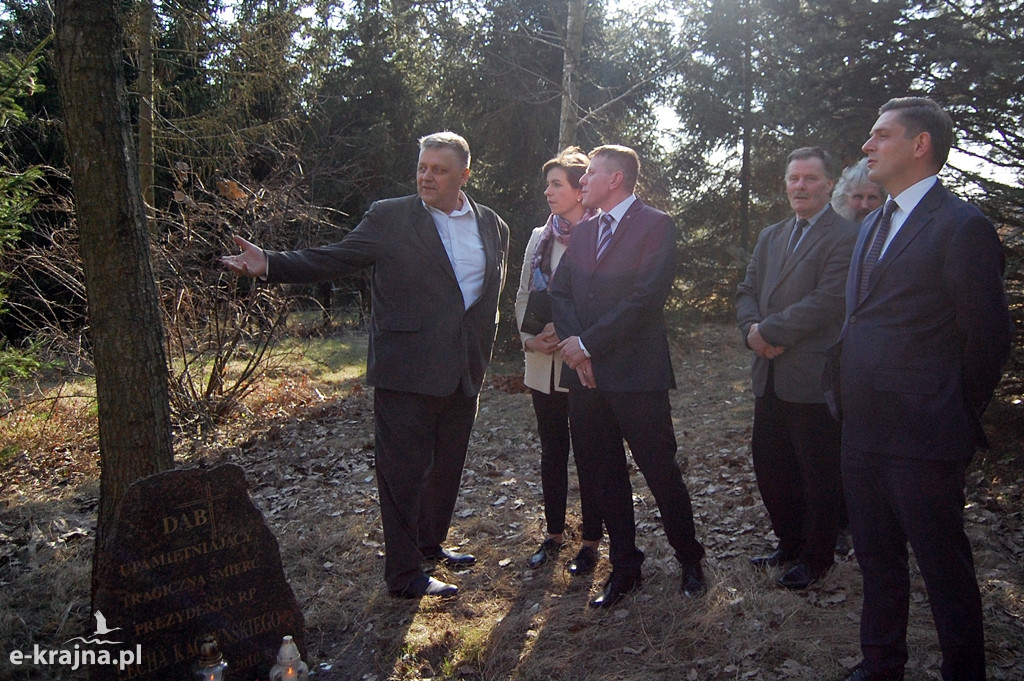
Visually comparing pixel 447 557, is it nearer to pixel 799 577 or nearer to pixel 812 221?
pixel 799 577

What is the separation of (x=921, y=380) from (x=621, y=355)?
1.42 m

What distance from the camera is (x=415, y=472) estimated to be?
4168mm

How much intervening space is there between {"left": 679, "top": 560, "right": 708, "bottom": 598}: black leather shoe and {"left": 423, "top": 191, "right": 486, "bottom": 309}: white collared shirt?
1895 millimetres

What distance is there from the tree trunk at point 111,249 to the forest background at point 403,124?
0.13 feet

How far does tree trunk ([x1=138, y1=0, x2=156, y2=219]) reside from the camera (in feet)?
29.1

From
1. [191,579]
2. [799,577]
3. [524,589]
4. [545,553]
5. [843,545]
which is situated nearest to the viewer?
[191,579]

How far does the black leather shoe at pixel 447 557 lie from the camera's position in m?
4.69

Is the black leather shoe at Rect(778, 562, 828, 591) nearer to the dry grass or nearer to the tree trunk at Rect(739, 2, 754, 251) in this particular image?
the dry grass

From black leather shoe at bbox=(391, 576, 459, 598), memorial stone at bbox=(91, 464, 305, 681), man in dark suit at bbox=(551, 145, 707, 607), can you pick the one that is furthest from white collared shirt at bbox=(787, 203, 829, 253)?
memorial stone at bbox=(91, 464, 305, 681)

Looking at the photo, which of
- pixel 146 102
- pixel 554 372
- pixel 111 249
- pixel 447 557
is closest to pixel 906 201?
pixel 554 372

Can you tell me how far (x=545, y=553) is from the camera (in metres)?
4.68

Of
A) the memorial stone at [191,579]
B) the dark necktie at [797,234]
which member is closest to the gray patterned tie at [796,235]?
the dark necktie at [797,234]

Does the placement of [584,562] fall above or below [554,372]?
below

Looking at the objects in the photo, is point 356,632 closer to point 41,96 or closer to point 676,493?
point 676,493
